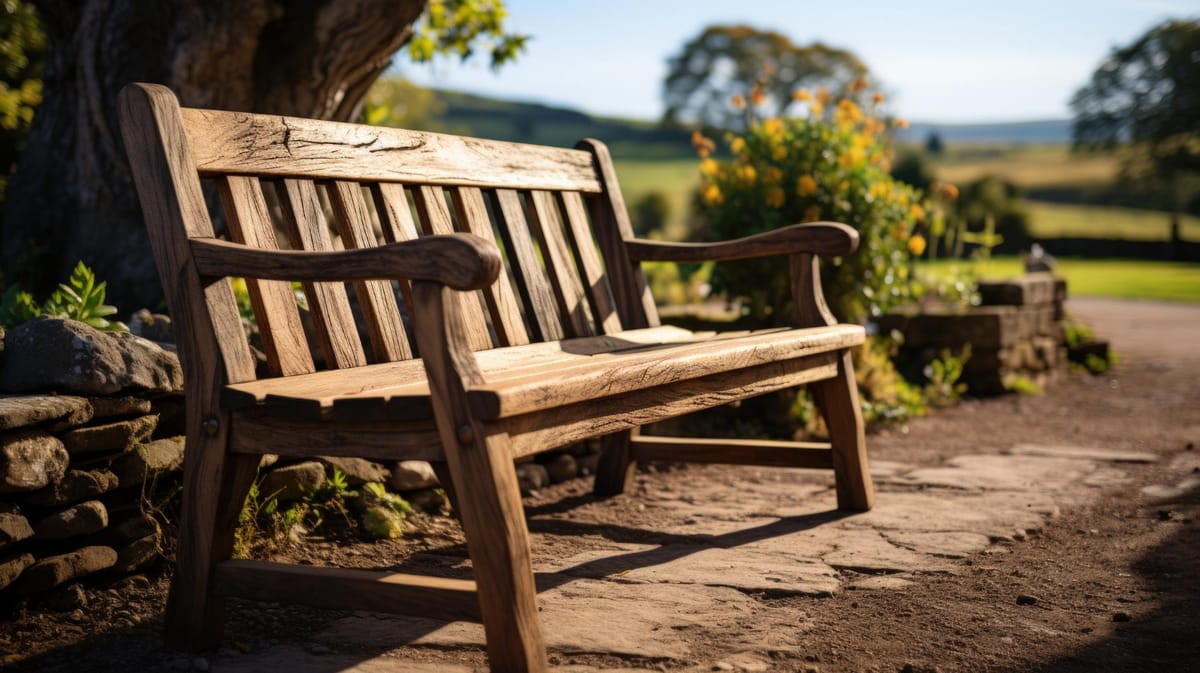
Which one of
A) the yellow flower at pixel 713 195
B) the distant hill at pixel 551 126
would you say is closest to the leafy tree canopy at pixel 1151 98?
the distant hill at pixel 551 126

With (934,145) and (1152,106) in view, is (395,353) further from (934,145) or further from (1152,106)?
(934,145)

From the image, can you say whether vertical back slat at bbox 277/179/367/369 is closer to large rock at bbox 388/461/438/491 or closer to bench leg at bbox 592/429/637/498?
large rock at bbox 388/461/438/491

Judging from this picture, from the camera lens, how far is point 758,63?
54.0 metres

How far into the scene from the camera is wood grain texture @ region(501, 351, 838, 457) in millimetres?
1993

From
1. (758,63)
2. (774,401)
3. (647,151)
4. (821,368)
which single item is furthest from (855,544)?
(758,63)

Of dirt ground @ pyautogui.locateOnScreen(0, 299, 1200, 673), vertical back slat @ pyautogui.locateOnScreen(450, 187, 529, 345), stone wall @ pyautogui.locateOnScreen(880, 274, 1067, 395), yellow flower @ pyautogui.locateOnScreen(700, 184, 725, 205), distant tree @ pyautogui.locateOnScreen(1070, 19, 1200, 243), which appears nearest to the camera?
dirt ground @ pyautogui.locateOnScreen(0, 299, 1200, 673)

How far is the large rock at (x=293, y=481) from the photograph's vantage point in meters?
2.85

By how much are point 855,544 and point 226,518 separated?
1749 millimetres

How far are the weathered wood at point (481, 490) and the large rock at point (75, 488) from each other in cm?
105

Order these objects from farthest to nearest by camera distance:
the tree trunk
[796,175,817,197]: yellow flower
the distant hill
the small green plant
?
the distant hill, [796,175,817,197]: yellow flower, the tree trunk, the small green plant

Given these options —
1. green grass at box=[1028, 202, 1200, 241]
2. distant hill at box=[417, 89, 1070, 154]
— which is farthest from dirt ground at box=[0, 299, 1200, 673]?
distant hill at box=[417, 89, 1070, 154]

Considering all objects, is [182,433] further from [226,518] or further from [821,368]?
[821,368]

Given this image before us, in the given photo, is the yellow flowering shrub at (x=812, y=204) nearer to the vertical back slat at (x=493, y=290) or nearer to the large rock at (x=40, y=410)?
the vertical back slat at (x=493, y=290)

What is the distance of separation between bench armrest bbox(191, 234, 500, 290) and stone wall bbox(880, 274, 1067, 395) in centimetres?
489
